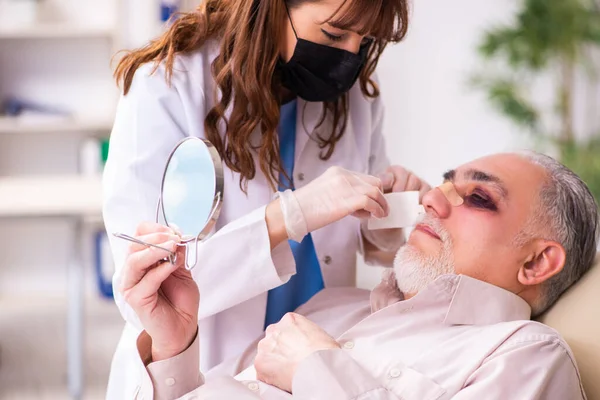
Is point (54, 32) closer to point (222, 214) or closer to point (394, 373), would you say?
point (222, 214)

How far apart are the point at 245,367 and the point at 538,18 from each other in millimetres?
2911

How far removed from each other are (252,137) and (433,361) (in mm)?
629

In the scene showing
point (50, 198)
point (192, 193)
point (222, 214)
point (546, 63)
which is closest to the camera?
point (192, 193)

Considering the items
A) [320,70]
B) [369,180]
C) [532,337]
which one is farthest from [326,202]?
[532,337]

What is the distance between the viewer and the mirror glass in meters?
1.07

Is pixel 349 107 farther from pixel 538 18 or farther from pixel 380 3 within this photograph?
pixel 538 18

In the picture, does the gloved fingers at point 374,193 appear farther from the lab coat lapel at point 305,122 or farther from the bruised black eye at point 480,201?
the lab coat lapel at point 305,122

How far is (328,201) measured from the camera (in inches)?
56.9

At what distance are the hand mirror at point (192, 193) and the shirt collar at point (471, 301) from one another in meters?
0.56

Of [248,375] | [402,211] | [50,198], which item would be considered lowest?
[50,198]

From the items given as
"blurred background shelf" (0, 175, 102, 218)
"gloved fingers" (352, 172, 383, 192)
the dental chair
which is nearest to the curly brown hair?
"gloved fingers" (352, 172, 383, 192)

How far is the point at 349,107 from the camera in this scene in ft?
6.14

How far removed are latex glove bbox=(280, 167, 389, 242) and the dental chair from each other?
0.42 meters

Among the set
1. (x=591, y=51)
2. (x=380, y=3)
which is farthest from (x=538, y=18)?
(x=380, y=3)
